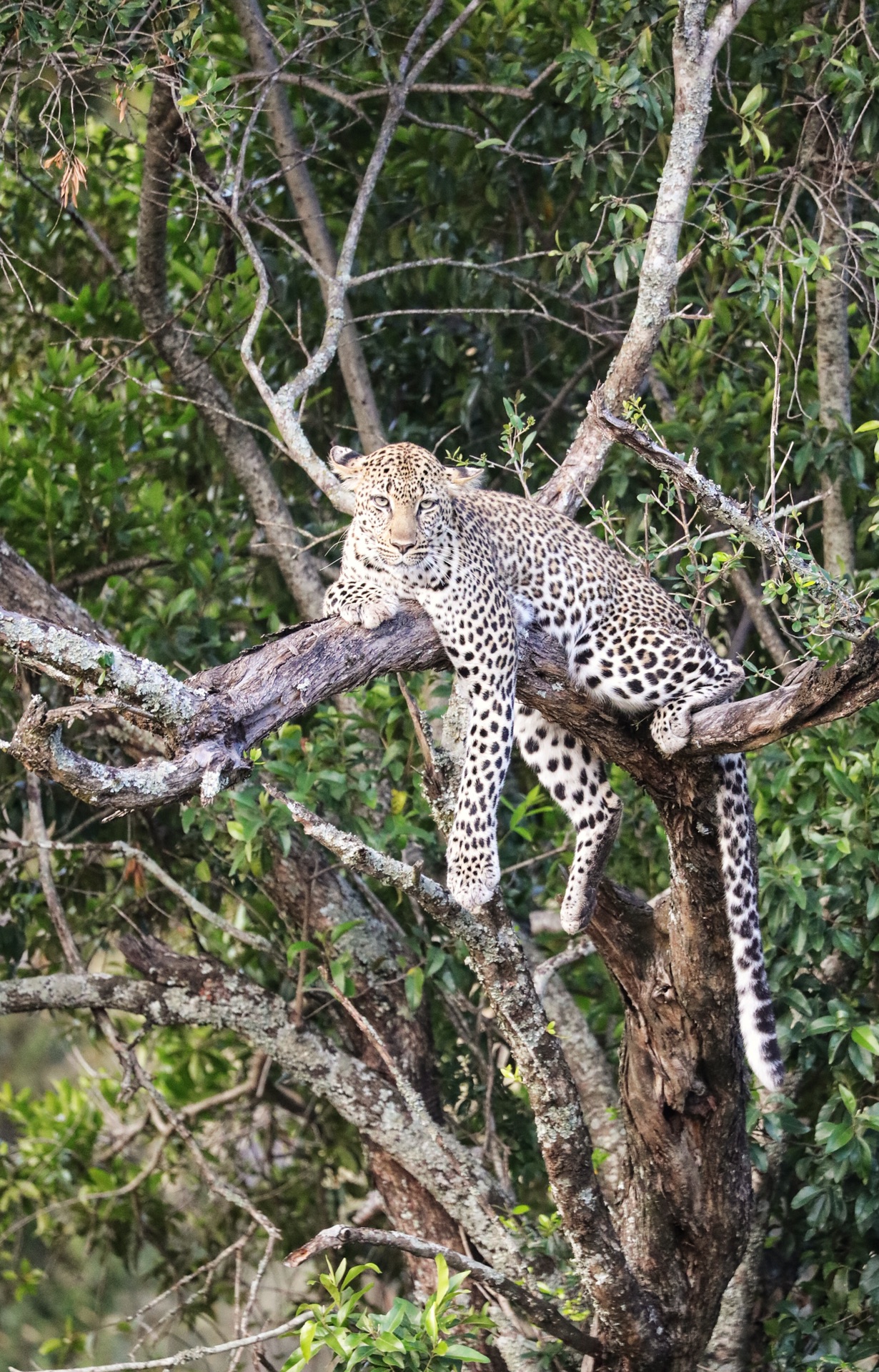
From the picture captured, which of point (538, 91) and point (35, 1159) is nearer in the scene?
point (538, 91)

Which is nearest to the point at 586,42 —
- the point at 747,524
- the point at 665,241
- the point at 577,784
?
the point at 665,241

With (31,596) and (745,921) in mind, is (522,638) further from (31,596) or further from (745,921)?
(31,596)

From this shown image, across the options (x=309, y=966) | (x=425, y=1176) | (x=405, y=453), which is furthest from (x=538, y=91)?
(x=425, y=1176)

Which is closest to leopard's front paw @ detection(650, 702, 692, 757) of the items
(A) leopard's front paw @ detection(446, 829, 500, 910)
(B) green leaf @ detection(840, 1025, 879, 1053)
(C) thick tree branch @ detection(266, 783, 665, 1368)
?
(A) leopard's front paw @ detection(446, 829, 500, 910)

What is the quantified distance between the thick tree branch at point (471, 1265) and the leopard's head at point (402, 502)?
193 centimetres

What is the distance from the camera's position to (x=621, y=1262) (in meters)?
5.39

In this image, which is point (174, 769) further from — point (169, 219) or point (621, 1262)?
point (169, 219)

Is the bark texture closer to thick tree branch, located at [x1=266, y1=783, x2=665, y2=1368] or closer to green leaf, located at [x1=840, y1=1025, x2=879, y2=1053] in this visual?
thick tree branch, located at [x1=266, y1=783, x2=665, y2=1368]

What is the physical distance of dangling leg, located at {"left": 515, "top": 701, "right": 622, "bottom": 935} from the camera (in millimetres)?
5578

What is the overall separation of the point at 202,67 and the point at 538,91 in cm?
224

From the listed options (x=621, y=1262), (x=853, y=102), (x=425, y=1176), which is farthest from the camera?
(x=853, y=102)

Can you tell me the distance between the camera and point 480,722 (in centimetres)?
494

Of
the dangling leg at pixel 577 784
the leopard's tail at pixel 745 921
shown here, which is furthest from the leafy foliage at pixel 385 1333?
the dangling leg at pixel 577 784

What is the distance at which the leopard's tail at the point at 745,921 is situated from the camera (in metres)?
5.19
